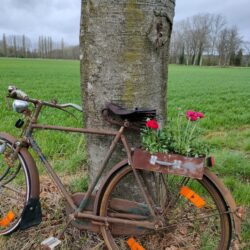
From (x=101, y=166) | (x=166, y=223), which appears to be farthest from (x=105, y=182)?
(x=166, y=223)

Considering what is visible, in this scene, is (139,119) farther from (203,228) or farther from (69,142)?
(69,142)

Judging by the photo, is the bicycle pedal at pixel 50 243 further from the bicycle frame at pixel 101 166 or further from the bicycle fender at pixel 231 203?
the bicycle fender at pixel 231 203

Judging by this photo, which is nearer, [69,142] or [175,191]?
[175,191]

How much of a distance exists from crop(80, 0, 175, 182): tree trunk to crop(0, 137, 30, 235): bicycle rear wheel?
65 centimetres

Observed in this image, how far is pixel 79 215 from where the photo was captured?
2.21 metres

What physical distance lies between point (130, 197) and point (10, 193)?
3.81 ft

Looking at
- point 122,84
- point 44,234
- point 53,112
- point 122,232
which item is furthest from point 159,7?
point 53,112

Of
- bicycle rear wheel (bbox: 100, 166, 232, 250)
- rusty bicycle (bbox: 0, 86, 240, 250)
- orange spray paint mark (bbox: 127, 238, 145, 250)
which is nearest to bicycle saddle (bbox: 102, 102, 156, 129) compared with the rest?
rusty bicycle (bbox: 0, 86, 240, 250)

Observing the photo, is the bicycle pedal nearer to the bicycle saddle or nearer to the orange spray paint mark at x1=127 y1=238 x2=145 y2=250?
the orange spray paint mark at x1=127 y1=238 x2=145 y2=250

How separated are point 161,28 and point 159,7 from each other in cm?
13

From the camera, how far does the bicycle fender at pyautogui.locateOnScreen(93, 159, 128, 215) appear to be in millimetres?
2029

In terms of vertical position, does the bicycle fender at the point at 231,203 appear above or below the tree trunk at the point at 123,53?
below

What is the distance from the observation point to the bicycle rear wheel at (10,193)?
237cm

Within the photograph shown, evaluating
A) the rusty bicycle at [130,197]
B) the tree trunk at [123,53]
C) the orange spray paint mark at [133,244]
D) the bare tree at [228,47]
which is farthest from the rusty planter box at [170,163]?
the bare tree at [228,47]
